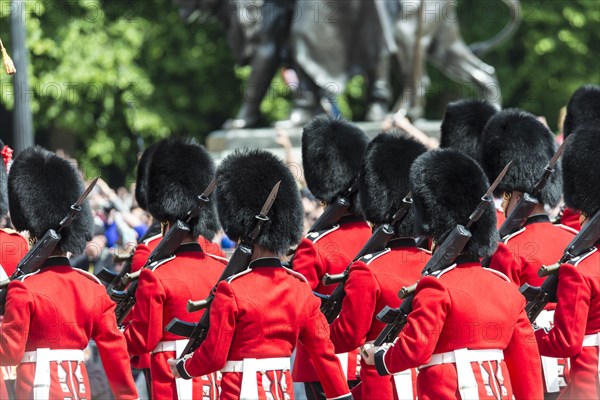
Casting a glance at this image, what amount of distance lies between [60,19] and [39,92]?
108 centimetres

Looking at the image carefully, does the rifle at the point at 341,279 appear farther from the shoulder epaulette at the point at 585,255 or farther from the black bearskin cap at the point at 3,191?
the black bearskin cap at the point at 3,191

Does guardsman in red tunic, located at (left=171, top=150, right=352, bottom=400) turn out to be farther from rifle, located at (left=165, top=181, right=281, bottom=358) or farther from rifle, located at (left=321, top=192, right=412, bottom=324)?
rifle, located at (left=321, top=192, right=412, bottom=324)

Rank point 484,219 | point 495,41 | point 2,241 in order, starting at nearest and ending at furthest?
point 484,219 → point 2,241 → point 495,41

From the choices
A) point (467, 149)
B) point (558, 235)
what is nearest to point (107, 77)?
point (467, 149)

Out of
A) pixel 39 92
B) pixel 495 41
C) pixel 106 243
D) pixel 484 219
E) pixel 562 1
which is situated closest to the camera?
pixel 484 219

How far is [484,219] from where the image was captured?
530 centimetres

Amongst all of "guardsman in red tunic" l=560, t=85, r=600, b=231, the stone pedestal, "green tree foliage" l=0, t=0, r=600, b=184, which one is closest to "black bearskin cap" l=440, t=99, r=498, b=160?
"guardsman in red tunic" l=560, t=85, r=600, b=231

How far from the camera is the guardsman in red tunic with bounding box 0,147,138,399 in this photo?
5.36m

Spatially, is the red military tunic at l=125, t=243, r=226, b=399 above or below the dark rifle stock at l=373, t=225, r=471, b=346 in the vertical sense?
below

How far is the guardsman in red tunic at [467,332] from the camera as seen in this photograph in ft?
16.3

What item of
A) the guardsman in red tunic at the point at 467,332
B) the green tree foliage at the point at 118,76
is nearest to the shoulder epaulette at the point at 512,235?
the guardsman in red tunic at the point at 467,332

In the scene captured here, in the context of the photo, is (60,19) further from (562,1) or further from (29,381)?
(29,381)

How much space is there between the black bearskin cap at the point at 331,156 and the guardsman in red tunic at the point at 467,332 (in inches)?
67.2

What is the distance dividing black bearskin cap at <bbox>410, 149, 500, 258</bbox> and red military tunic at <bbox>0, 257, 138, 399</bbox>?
1.37m
